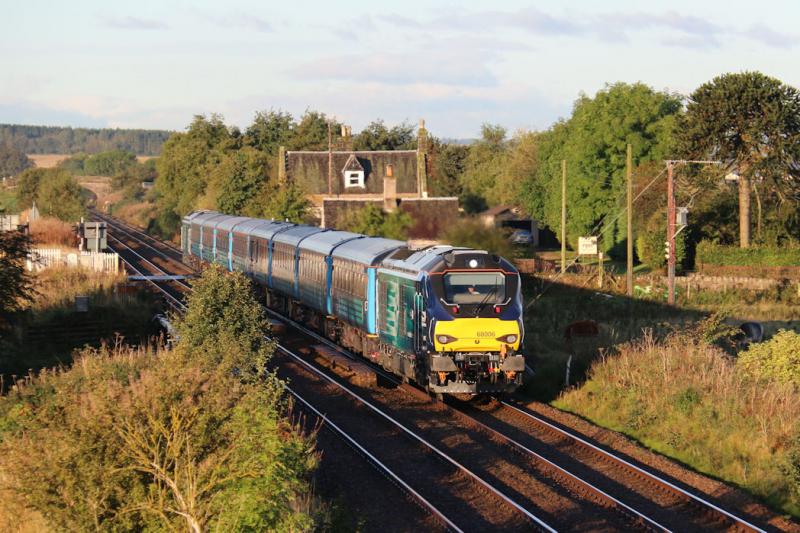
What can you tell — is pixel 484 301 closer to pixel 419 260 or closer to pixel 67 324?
pixel 419 260

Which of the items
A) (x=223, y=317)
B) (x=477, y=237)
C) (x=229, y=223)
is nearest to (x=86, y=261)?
(x=229, y=223)

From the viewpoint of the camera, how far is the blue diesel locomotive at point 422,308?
20734 mm

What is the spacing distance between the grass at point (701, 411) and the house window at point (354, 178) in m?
57.4

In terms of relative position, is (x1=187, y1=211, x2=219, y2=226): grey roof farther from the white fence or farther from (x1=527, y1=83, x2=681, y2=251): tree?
(x1=527, y1=83, x2=681, y2=251): tree

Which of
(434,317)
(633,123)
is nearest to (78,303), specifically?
(434,317)

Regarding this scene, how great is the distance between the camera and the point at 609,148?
71750mm

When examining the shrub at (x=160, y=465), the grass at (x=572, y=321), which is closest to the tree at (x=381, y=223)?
the grass at (x=572, y=321)

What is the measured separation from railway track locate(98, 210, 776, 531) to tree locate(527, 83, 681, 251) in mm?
49197

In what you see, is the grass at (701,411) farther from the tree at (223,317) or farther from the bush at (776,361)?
the tree at (223,317)

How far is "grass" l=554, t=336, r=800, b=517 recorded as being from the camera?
16.5 metres

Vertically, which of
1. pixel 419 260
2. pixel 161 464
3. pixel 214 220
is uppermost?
pixel 419 260

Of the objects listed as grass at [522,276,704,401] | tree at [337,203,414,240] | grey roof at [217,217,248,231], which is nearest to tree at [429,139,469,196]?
tree at [337,203,414,240]

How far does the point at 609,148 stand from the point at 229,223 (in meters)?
32.7

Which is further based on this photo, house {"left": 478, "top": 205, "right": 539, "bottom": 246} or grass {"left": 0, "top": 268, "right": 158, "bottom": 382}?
house {"left": 478, "top": 205, "right": 539, "bottom": 246}
